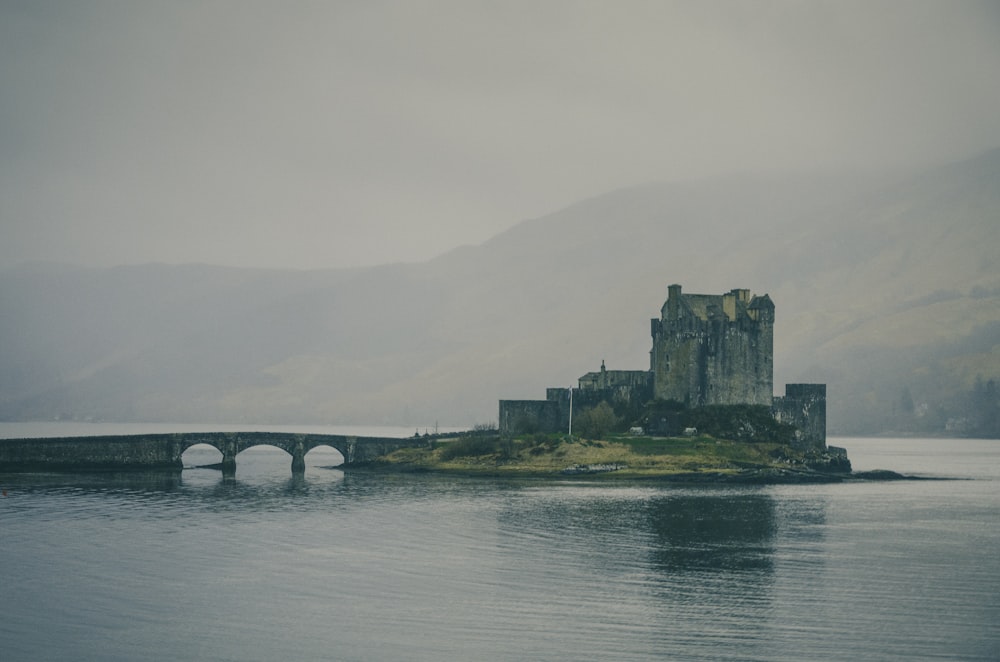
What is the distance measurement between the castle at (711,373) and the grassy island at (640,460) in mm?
4660

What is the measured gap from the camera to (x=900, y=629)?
4503cm

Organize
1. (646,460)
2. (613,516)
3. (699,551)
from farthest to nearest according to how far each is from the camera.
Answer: (646,460) → (613,516) → (699,551)

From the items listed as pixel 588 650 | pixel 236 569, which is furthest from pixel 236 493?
pixel 588 650

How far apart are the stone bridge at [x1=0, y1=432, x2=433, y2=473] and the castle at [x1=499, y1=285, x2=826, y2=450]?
60.7 feet

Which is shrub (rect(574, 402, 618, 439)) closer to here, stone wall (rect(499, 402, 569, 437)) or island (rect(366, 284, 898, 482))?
island (rect(366, 284, 898, 482))

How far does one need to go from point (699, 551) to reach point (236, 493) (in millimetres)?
53082

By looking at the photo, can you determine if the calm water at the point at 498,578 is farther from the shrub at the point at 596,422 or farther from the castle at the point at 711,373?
the castle at the point at 711,373

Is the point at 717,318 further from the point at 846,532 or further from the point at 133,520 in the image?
the point at 133,520

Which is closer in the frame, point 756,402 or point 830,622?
point 830,622

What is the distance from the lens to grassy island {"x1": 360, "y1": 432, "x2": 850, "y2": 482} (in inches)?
4572

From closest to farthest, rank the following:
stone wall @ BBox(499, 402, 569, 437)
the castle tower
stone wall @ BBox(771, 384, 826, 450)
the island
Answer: the island → the castle tower → stone wall @ BBox(771, 384, 826, 450) → stone wall @ BBox(499, 402, 569, 437)

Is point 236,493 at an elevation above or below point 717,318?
A: below

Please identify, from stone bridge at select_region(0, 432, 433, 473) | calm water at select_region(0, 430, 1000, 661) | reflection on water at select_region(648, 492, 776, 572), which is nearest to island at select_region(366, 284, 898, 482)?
stone bridge at select_region(0, 432, 433, 473)

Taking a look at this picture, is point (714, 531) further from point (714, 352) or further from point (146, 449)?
point (146, 449)
